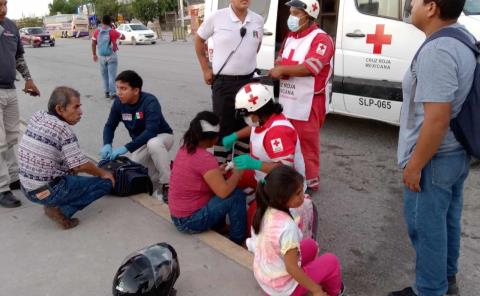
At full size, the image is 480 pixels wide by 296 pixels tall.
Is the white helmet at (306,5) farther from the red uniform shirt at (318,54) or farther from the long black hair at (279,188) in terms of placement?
the long black hair at (279,188)

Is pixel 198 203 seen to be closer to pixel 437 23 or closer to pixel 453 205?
pixel 453 205

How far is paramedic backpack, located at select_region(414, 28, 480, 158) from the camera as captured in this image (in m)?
1.98

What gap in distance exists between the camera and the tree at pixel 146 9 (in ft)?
148

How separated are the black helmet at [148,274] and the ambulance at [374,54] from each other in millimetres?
2916

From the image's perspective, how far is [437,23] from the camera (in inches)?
80.1

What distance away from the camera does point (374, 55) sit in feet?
15.8

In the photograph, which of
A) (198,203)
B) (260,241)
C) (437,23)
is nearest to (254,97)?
(198,203)

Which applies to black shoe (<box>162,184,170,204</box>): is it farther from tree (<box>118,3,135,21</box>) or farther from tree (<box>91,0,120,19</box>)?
tree (<box>91,0,120,19</box>)

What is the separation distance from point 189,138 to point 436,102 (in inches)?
64.6


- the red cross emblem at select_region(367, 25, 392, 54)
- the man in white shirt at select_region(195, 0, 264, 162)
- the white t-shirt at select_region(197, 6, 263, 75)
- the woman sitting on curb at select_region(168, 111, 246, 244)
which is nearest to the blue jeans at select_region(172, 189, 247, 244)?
the woman sitting on curb at select_region(168, 111, 246, 244)

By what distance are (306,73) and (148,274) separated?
6.74 feet

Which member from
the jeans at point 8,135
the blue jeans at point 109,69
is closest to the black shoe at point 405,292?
the jeans at point 8,135

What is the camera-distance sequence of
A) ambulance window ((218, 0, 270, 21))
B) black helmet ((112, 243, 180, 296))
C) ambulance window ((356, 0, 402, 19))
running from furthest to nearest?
ambulance window ((218, 0, 270, 21)) → ambulance window ((356, 0, 402, 19)) → black helmet ((112, 243, 180, 296))

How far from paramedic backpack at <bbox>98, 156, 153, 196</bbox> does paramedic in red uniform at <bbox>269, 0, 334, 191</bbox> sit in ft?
4.62
